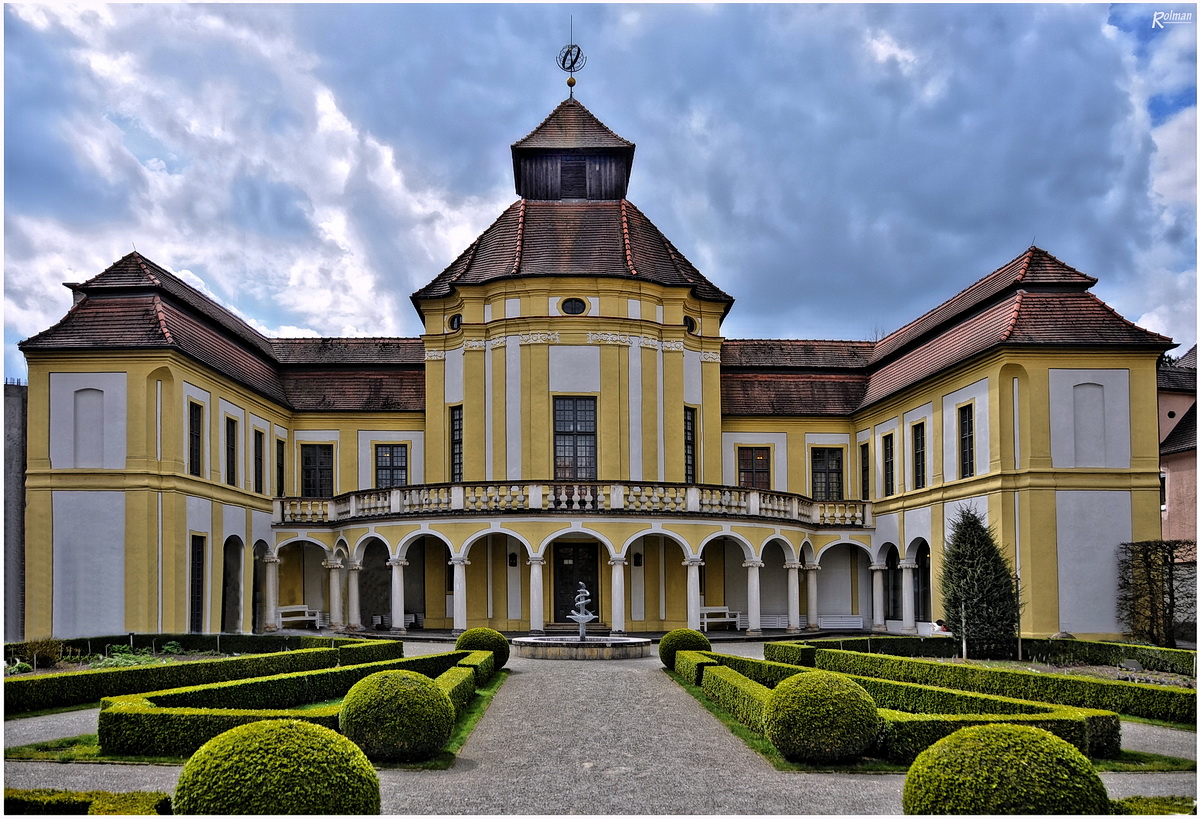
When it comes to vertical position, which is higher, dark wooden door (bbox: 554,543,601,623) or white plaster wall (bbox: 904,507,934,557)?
white plaster wall (bbox: 904,507,934,557)

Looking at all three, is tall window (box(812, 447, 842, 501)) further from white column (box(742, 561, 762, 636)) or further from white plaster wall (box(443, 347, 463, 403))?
white plaster wall (box(443, 347, 463, 403))

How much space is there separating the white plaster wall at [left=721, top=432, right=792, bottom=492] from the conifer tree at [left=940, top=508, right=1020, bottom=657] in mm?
14001

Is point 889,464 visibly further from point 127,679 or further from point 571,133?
point 127,679

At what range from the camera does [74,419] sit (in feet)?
91.8

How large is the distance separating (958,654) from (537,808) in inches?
678

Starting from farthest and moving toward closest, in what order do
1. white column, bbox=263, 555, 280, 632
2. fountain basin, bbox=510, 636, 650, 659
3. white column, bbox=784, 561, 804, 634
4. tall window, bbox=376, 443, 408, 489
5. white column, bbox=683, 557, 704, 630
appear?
tall window, bbox=376, 443, 408, 489 < white column, bbox=263, 555, 280, 632 < white column, bbox=784, 561, 804, 634 < white column, bbox=683, 557, 704, 630 < fountain basin, bbox=510, 636, 650, 659

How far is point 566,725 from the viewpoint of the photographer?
1631 centimetres

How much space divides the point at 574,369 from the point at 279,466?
1157 cm

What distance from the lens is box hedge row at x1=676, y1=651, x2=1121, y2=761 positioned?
1387 cm

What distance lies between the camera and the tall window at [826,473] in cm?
3978

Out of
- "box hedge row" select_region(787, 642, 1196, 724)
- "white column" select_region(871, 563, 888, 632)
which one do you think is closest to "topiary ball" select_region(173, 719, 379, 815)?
"box hedge row" select_region(787, 642, 1196, 724)

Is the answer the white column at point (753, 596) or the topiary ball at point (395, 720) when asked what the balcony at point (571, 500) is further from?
the topiary ball at point (395, 720)

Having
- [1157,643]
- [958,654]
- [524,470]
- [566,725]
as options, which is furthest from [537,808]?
[524,470]

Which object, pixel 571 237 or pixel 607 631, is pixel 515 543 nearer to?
pixel 607 631
